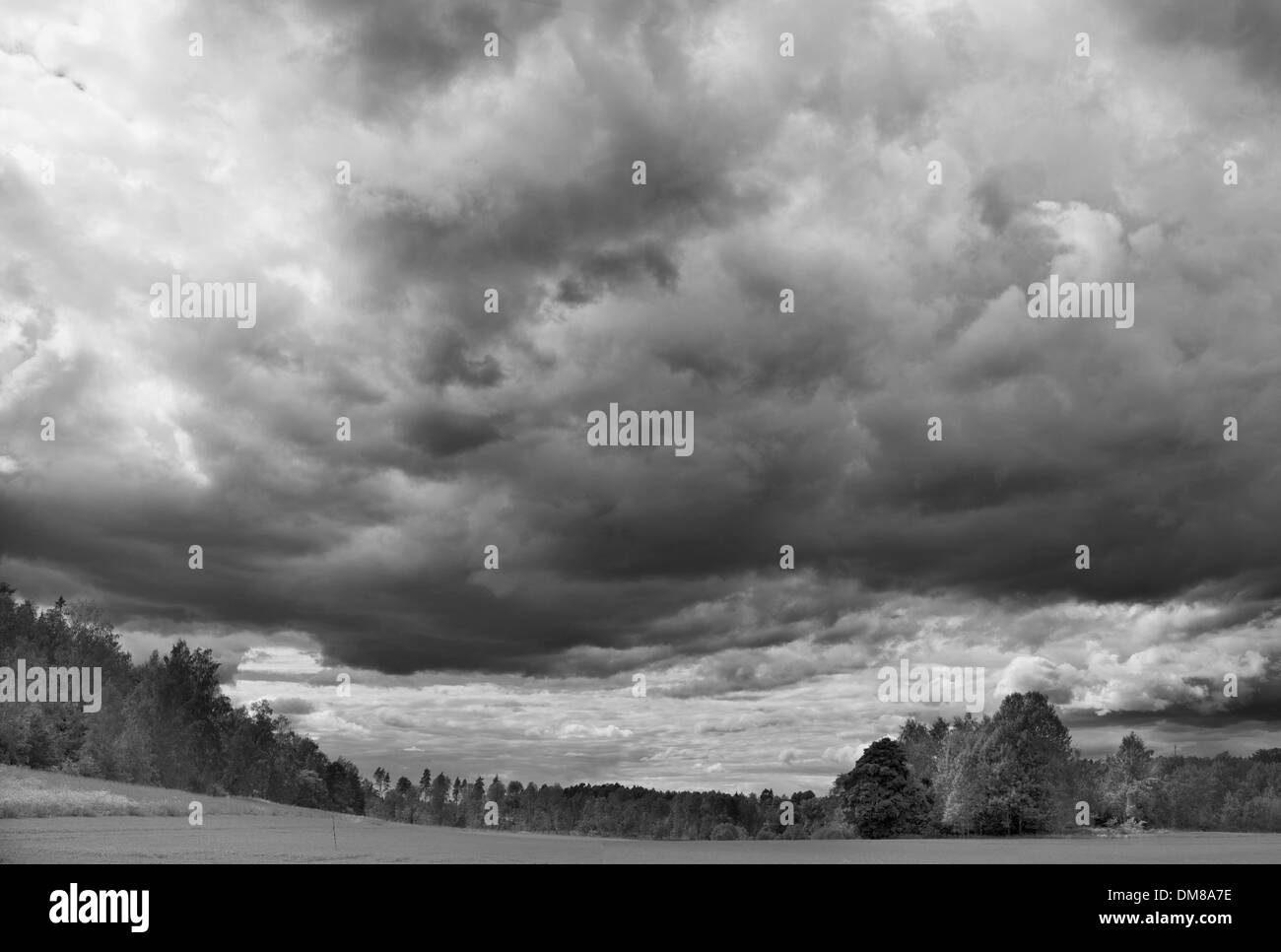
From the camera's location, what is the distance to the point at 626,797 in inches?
2726

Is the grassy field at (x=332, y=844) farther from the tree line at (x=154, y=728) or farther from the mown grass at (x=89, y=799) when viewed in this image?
the tree line at (x=154, y=728)

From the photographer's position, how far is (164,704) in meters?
120

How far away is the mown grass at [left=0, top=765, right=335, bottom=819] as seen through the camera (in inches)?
3041

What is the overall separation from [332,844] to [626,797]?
2257 centimetres

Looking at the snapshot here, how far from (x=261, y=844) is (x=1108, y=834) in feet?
215

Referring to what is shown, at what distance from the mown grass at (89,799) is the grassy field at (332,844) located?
131 millimetres

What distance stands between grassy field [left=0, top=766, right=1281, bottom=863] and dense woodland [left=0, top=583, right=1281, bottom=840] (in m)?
4.25

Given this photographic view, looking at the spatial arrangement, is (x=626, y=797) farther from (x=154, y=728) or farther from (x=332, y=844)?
(x=154, y=728)

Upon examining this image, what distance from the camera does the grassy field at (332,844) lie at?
43188 millimetres

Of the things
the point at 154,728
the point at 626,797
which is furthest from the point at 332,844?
the point at 154,728

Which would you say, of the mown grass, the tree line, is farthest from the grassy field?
the tree line
